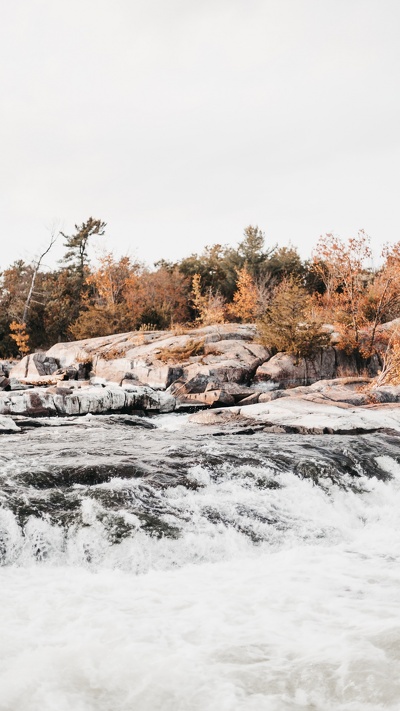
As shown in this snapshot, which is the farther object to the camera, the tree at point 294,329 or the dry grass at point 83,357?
the dry grass at point 83,357

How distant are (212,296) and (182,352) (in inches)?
585

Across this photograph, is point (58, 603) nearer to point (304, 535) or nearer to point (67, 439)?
point (304, 535)

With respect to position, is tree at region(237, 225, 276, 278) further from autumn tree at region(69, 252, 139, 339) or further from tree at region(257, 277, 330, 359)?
tree at region(257, 277, 330, 359)

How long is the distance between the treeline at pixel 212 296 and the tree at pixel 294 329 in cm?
4

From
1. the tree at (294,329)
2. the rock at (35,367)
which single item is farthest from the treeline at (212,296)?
the rock at (35,367)

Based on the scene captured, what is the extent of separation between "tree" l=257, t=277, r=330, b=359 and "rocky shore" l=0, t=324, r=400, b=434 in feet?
1.52

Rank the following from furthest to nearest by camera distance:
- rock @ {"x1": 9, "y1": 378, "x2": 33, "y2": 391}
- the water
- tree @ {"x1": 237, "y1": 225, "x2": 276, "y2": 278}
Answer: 1. tree @ {"x1": 237, "y1": 225, "x2": 276, "y2": 278}
2. rock @ {"x1": 9, "y1": 378, "x2": 33, "y2": 391}
3. the water

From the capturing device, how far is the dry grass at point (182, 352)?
18.6m

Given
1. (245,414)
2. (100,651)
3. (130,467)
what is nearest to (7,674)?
(100,651)

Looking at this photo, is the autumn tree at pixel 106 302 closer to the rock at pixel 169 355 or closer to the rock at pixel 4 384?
the rock at pixel 169 355

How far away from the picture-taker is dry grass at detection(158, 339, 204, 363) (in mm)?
18641

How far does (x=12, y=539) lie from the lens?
4.89 m

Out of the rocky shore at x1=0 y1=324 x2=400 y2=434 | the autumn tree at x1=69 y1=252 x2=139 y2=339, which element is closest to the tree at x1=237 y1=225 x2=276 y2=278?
the autumn tree at x1=69 y1=252 x2=139 y2=339

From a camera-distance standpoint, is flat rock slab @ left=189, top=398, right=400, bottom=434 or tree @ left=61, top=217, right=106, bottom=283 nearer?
flat rock slab @ left=189, top=398, right=400, bottom=434
